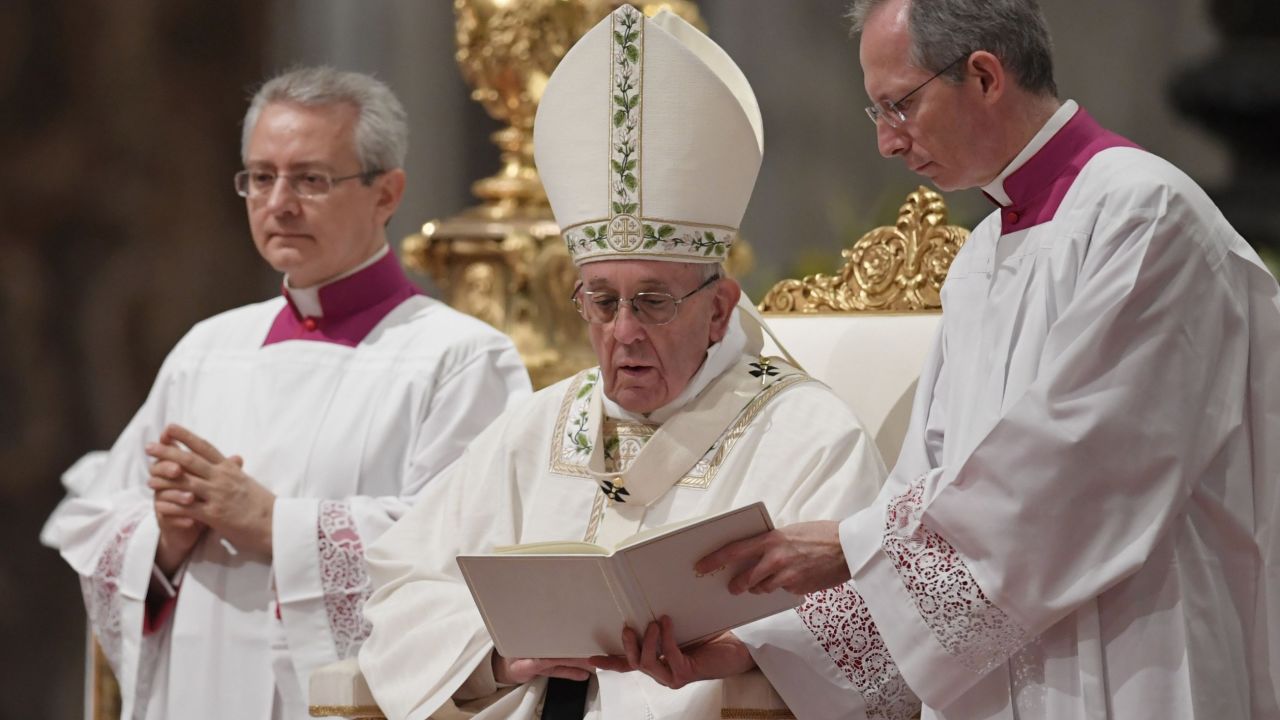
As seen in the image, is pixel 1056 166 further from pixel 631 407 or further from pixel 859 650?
pixel 631 407

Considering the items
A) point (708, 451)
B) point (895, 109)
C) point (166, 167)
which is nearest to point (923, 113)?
point (895, 109)

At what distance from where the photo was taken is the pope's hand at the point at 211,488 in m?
4.13

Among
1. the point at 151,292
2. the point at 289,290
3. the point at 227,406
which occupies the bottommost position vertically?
the point at 151,292

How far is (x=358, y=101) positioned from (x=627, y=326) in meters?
1.49

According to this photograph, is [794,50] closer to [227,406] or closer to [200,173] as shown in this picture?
[200,173]

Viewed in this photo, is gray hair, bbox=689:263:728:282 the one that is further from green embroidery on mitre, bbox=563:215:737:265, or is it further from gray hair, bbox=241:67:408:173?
gray hair, bbox=241:67:408:173

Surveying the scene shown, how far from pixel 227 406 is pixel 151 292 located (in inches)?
130

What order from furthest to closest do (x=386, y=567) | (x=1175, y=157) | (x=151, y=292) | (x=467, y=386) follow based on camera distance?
(x=151, y=292) < (x=1175, y=157) < (x=467, y=386) < (x=386, y=567)

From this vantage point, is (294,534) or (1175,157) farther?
Answer: (1175,157)

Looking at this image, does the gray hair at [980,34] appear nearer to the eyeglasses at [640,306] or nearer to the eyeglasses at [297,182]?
the eyeglasses at [640,306]

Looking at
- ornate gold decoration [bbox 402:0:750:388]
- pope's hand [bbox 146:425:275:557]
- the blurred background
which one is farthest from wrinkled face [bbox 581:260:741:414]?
the blurred background

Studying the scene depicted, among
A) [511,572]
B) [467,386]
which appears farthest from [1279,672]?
[467,386]

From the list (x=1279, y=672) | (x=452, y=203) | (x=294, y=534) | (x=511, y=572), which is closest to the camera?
(x=1279, y=672)

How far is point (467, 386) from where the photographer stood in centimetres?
440
